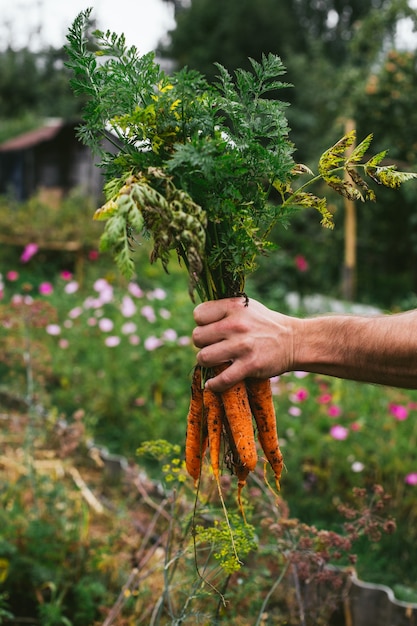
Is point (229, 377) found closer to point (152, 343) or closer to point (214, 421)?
point (214, 421)

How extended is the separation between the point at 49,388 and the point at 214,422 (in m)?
3.61

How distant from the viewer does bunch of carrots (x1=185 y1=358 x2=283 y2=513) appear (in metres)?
1.64

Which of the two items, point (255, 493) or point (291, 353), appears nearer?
point (291, 353)

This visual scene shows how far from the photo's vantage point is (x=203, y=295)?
1.66 meters

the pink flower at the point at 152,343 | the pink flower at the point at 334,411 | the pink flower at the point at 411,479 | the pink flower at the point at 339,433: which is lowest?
the pink flower at the point at 411,479

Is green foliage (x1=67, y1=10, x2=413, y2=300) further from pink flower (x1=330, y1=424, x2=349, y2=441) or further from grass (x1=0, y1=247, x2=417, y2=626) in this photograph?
pink flower (x1=330, y1=424, x2=349, y2=441)

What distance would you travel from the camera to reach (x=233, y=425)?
1.64m

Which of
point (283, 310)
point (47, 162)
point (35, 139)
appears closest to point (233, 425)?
point (283, 310)

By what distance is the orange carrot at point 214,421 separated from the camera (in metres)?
1.66

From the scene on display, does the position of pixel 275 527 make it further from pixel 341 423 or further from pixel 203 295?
pixel 341 423

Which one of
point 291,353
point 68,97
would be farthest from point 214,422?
point 68,97

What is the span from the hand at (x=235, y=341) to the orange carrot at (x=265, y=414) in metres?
0.08

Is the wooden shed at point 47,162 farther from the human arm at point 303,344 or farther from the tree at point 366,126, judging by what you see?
the human arm at point 303,344

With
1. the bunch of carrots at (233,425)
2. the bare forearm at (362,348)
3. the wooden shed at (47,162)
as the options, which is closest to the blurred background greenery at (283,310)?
the bare forearm at (362,348)
